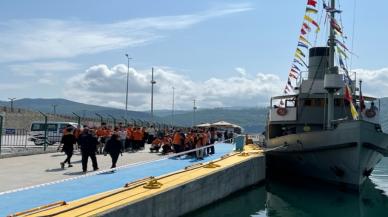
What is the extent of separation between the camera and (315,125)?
1012 inches

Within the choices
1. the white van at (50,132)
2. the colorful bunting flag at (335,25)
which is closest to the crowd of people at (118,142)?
the white van at (50,132)

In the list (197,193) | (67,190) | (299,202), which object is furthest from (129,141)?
(67,190)

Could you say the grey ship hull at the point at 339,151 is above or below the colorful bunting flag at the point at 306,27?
below

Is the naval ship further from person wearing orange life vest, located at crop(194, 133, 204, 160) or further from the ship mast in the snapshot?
person wearing orange life vest, located at crop(194, 133, 204, 160)

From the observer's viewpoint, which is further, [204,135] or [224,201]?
[204,135]

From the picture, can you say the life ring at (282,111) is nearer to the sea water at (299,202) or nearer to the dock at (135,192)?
the sea water at (299,202)

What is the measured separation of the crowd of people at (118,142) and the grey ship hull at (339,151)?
13.2 feet

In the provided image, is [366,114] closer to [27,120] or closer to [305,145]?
[305,145]

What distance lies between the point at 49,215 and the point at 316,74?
21121mm

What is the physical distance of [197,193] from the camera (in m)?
15.1

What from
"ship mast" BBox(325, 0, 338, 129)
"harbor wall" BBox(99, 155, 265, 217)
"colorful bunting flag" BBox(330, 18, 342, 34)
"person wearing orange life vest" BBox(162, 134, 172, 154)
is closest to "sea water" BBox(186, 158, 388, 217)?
"harbor wall" BBox(99, 155, 265, 217)

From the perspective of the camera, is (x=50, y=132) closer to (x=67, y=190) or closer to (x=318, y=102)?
(x=318, y=102)

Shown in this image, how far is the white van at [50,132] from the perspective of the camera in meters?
31.2

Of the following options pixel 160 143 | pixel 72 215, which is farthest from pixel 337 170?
pixel 72 215
